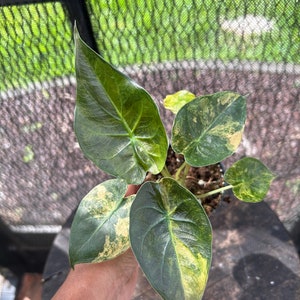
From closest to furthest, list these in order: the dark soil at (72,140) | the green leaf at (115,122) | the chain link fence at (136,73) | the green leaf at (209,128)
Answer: the green leaf at (115,122) → the green leaf at (209,128) → the chain link fence at (136,73) → the dark soil at (72,140)

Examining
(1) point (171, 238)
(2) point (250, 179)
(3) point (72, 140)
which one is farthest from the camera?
(3) point (72, 140)

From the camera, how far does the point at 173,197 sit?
0.69m

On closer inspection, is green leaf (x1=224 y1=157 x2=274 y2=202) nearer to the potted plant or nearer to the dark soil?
the potted plant

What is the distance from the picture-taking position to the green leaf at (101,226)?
2.23 feet

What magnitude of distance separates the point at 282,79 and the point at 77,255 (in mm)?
757

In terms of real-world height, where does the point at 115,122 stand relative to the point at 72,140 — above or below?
above

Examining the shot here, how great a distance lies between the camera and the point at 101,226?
0.70m

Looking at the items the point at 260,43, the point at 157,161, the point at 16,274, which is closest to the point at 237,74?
the point at 260,43

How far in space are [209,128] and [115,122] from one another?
0.59 ft

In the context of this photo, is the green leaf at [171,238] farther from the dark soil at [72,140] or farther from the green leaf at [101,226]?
the dark soil at [72,140]

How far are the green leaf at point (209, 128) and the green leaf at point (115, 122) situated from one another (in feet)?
0.22

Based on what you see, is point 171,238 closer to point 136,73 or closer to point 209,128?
point 209,128

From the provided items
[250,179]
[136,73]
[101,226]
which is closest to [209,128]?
[250,179]

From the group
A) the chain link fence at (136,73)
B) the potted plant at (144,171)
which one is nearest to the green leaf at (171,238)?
the potted plant at (144,171)
